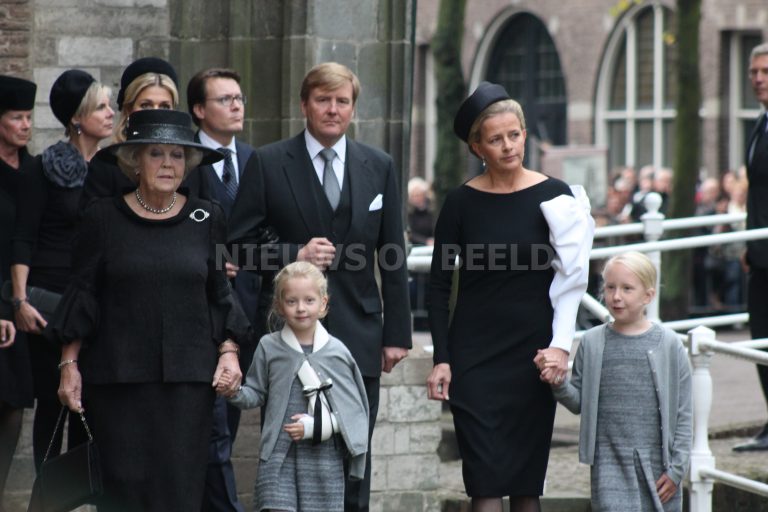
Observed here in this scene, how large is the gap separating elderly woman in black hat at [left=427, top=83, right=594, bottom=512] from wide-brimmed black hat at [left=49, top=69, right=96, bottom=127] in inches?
68.1

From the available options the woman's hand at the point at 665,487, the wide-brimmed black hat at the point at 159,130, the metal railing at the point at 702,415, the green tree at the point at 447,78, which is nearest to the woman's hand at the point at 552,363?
the woman's hand at the point at 665,487

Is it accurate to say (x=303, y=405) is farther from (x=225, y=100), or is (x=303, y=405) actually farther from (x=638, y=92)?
(x=638, y=92)

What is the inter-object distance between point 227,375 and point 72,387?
560 millimetres

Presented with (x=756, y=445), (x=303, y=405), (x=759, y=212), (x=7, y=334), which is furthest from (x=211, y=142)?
(x=756, y=445)

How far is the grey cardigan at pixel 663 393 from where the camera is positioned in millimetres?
6871

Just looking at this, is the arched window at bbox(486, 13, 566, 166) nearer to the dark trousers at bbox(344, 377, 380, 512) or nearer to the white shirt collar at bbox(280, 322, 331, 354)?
the dark trousers at bbox(344, 377, 380, 512)

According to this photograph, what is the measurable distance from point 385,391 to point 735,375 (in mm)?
6666

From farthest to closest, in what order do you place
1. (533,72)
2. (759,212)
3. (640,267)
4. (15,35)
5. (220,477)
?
(533,72), (759,212), (15,35), (220,477), (640,267)

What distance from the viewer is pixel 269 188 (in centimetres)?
721

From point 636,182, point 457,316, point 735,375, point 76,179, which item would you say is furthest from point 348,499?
point 636,182

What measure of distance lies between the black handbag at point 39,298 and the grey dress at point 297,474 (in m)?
1.41

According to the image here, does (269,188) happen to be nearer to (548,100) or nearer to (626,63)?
(626,63)

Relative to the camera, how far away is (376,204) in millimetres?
7254

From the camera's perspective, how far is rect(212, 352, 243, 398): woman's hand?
21.4ft
